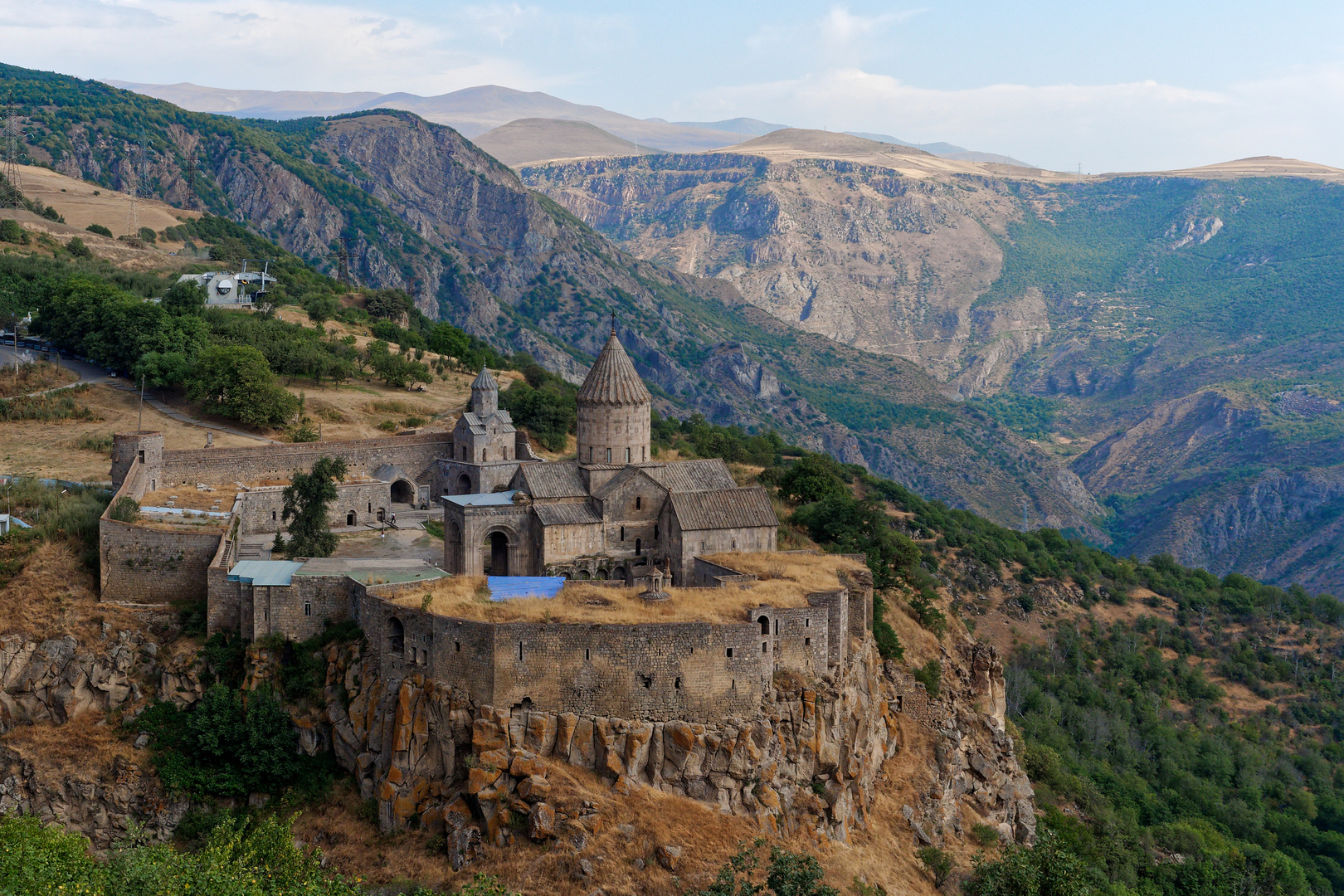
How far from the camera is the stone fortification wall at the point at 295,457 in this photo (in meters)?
46.8

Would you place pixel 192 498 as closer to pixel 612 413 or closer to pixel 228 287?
pixel 612 413

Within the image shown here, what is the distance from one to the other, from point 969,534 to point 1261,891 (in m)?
38.5

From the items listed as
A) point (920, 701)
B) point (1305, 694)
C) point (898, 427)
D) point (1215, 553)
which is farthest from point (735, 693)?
point (898, 427)

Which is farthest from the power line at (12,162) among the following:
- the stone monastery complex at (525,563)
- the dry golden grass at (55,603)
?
the dry golden grass at (55,603)

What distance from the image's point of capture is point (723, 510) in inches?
1607

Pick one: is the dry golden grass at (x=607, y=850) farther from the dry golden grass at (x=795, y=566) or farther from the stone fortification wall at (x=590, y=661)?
the dry golden grass at (x=795, y=566)

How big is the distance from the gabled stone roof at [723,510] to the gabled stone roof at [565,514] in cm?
325

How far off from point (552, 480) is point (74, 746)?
18.1m

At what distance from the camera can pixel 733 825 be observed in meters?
31.1

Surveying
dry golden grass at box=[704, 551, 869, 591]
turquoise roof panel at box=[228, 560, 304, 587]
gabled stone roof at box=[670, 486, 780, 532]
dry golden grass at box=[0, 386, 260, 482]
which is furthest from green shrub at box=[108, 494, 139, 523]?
dry golden grass at box=[704, 551, 869, 591]

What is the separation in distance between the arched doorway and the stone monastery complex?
59 mm

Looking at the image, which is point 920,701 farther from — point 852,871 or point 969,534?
point 969,534

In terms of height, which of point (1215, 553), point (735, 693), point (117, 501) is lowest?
point (1215, 553)

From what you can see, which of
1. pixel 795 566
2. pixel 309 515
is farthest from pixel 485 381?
pixel 795 566
